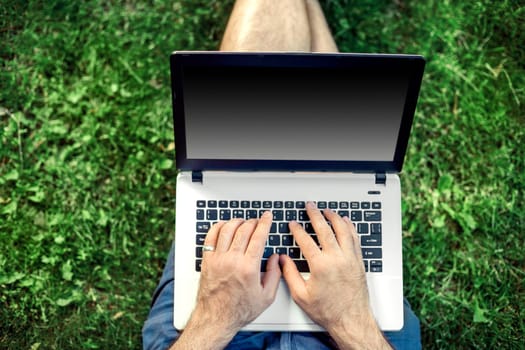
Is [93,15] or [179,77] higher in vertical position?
[93,15]

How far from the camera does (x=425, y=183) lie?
2354 millimetres

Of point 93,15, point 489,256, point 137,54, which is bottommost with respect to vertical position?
point 489,256

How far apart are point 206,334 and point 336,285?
42 centimetres

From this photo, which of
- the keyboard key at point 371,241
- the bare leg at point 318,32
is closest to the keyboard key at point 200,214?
the keyboard key at point 371,241

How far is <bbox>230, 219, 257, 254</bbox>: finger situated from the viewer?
1.58m

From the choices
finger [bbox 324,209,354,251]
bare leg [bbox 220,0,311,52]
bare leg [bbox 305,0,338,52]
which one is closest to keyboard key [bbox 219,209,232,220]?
finger [bbox 324,209,354,251]

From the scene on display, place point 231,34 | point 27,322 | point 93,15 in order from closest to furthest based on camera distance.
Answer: point 231,34 < point 27,322 < point 93,15

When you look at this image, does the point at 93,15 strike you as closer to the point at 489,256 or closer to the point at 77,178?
the point at 77,178

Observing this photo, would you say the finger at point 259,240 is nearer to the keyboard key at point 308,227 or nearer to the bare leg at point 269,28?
the keyboard key at point 308,227

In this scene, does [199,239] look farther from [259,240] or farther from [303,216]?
[303,216]

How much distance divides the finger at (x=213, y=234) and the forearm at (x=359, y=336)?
1.48ft

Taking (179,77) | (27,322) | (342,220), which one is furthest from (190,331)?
(27,322)

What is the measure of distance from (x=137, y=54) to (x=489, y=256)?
182cm

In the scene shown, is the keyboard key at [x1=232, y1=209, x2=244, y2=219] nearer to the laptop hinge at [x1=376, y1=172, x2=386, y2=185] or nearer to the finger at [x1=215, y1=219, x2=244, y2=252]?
the finger at [x1=215, y1=219, x2=244, y2=252]
